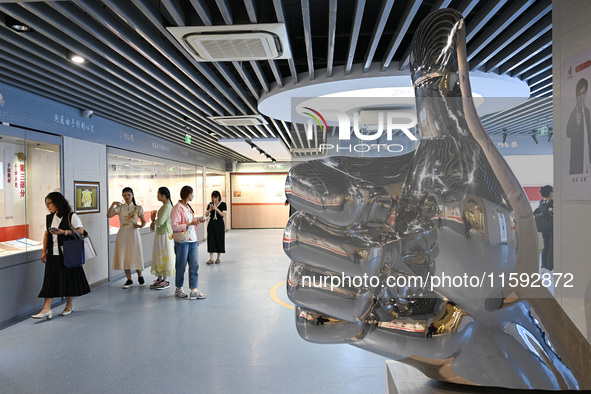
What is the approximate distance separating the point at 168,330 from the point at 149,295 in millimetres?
1640

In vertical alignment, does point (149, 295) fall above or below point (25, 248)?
below

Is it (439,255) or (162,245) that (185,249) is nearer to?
(162,245)

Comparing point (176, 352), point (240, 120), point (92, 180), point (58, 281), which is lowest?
point (176, 352)

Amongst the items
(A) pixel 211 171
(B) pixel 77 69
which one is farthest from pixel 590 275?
(A) pixel 211 171

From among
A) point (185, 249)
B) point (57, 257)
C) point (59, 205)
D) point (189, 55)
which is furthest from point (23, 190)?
point (189, 55)

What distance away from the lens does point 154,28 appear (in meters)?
3.32

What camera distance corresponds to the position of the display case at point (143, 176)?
281 inches

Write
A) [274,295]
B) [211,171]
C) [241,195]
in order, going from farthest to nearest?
[241,195], [211,171], [274,295]

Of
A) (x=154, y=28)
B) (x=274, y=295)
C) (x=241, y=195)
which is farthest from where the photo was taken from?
(x=241, y=195)

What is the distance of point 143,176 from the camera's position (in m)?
8.48

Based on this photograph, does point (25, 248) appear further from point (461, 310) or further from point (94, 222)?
point (461, 310)

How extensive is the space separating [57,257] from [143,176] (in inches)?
164

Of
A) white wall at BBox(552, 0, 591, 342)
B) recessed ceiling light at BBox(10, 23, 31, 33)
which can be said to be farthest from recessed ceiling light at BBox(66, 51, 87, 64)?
white wall at BBox(552, 0, 591, 342)

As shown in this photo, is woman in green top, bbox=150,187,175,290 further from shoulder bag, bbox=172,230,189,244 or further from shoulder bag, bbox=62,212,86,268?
shoulder bag, bbox=62,212,86,268
